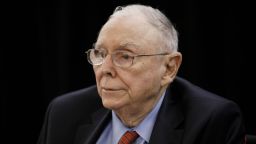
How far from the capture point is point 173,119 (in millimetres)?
2471

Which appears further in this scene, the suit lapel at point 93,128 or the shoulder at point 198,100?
the suit lapel at point 93,128

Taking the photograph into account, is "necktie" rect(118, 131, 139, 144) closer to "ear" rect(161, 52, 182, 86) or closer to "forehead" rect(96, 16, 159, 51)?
"ear" rect(161, 52, 182, 86)

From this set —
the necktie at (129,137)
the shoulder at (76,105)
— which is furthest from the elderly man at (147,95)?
the shoulder at (76,105)

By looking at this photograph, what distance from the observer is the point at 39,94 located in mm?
3936

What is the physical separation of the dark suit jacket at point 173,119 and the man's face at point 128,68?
0.22 m

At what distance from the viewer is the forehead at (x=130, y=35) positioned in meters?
2.33

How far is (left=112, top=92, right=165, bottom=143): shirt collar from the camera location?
8.14 feet

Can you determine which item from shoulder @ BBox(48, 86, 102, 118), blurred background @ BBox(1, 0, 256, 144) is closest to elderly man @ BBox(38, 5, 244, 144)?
shoulder @ BBox(48, 86, 102, 118)

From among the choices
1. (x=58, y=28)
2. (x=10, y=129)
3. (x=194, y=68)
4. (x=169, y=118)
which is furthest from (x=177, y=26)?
(x=10, y=129)

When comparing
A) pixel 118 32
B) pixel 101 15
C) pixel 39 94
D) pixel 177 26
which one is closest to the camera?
pixel 118 32

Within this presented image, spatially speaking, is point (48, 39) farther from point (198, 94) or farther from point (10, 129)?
point (198, 94)

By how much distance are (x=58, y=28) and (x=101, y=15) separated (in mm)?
316

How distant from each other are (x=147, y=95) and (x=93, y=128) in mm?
356

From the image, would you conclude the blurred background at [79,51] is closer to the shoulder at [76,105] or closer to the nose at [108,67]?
the shoulder at [76,105]
